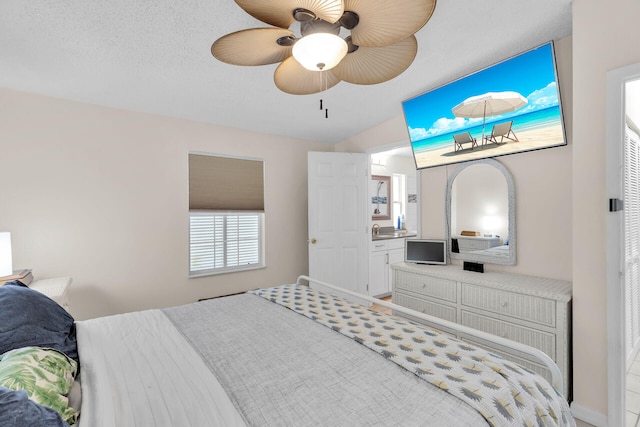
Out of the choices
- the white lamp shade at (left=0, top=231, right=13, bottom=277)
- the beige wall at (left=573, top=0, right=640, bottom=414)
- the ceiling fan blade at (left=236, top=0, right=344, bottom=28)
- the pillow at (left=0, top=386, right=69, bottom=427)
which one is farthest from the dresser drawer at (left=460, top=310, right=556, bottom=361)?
the white lamp shade at (left=0, top=231, right=13, bottom=277)

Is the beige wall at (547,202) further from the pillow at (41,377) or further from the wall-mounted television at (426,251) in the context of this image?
the pillow at (41,377)

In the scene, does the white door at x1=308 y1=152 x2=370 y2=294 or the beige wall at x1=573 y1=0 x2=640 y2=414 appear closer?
the beige wall at x1=573 y1=0 x2=640 y2=414

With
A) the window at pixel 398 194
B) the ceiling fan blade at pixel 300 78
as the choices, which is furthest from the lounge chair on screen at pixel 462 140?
the window at pixel 398 194

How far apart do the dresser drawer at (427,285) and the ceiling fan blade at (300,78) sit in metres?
1.92

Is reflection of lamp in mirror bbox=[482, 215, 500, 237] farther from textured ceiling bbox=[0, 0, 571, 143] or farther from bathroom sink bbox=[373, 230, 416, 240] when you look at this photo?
bathroom sink bbox=[373, 230, 416, 240]

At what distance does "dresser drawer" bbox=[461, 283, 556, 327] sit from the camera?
2.03 metres

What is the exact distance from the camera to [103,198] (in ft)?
9.18

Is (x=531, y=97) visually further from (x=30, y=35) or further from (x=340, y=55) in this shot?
(x=30, y=35)

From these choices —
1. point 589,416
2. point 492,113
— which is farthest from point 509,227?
point 589,416

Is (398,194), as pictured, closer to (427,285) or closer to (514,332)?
(427,285)

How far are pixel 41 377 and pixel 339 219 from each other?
10.7 ft

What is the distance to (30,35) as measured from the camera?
1.85 metres

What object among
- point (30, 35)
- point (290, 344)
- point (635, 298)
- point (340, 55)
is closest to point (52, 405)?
point (290, 344)

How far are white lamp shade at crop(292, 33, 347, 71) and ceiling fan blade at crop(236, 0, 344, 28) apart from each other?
0.23 ft
